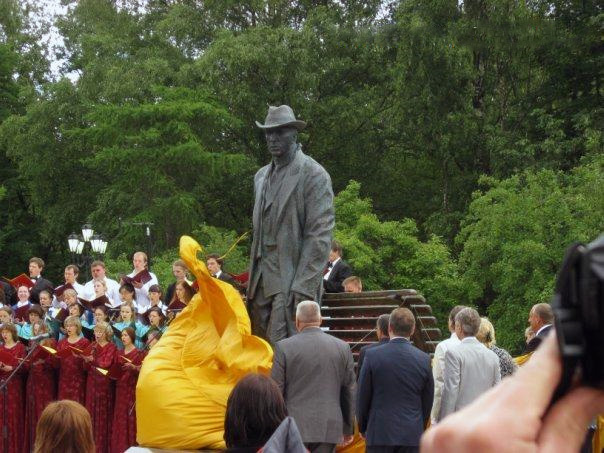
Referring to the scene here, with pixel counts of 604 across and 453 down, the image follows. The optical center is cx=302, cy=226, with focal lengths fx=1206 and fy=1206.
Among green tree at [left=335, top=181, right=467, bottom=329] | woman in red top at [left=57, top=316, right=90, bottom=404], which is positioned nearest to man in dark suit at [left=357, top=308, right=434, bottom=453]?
woman in red top at [left=57, top=316, right=90, bottom=404]

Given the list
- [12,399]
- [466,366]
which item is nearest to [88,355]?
[12,399]

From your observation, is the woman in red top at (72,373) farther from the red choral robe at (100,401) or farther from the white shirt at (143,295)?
the white shirt at (143,295)

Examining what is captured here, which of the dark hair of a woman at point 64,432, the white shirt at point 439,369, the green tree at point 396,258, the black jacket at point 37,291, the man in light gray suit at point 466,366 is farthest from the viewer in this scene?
the green tree at point 396,258

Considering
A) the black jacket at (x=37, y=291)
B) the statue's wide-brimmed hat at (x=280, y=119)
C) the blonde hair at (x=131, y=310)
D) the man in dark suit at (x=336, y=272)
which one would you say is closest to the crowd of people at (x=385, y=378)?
the statue's wide-brimmed hat at (x=280, y=119)

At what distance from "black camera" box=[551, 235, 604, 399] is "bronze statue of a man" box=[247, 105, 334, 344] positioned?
10.1 m

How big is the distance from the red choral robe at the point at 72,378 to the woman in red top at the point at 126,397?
0.62 m

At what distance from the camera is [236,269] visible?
33188 millimetres

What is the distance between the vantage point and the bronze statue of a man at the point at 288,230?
36.3 feet

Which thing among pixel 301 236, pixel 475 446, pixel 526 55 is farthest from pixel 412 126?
pixel 475 446

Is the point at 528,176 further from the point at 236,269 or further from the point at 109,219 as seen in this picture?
the point at 109,219

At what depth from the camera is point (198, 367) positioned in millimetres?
11281

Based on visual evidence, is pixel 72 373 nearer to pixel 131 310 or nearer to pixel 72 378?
pixel 72 378

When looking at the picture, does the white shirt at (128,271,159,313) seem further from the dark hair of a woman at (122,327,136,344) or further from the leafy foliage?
the leafy foliage

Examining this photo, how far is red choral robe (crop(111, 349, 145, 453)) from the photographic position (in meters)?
14.0
